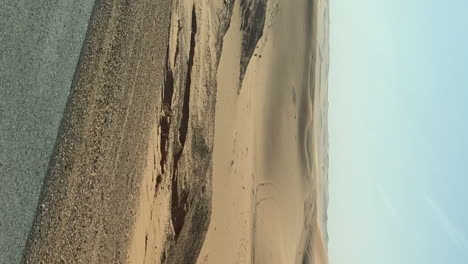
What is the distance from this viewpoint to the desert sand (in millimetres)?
2934

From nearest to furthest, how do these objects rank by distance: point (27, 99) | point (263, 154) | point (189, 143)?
point (27, 99), point (189, 143), point (263, 154)

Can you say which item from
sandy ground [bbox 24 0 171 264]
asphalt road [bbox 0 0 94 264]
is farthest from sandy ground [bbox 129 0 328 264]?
asphalt road [bbox 0 0 94 264]

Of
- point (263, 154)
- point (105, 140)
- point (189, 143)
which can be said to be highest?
point (263, 154)

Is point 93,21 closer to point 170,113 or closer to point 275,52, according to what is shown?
point 170,113

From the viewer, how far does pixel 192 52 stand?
3791 millimetres

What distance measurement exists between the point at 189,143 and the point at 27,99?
1.17 meters

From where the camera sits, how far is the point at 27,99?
2.69 metres

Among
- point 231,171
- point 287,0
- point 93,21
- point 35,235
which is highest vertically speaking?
point 287,0

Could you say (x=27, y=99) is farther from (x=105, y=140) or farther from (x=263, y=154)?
(x=263, y=154)

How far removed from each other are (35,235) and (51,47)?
77 cm

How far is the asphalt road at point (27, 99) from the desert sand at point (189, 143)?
2.8 inches

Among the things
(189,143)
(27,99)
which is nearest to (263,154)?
(189,143)

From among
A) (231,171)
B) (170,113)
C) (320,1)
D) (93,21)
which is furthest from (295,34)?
(93,21)

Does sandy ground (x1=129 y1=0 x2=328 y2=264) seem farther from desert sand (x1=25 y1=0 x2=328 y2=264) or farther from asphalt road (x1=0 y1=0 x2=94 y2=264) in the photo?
asphalt road (x1=0 y1=0 x2=94 y2=264)
